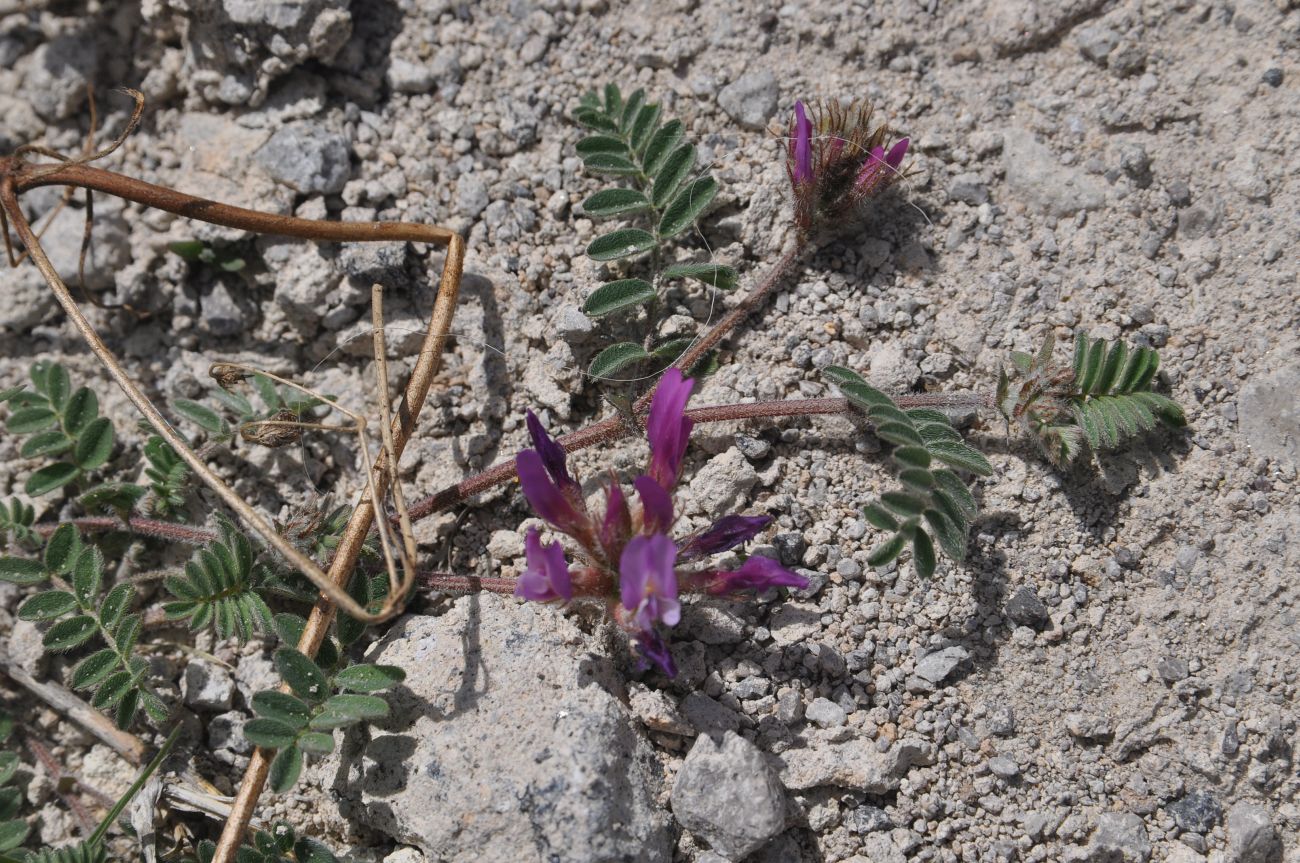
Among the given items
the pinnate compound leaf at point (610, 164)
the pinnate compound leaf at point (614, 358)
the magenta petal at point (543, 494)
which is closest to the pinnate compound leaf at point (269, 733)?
the magenta petal at point (543, 494)

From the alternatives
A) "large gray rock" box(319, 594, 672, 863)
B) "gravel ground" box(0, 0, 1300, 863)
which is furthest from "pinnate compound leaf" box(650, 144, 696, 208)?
"large gray rock" box(319, 594, 672, 863)

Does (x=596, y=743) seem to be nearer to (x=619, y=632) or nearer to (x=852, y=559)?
(x=619, y=632)

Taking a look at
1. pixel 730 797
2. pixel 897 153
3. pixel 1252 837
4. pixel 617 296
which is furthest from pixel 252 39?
pixel 1252 837

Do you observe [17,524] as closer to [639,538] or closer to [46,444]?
[46,444]

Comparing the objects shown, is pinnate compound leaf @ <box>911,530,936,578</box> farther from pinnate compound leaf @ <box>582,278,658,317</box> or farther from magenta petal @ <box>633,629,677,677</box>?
pinnate compound leaf @ <box>582,278,658,317</box>

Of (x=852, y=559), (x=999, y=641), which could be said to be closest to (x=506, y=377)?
(x=852, y=559)

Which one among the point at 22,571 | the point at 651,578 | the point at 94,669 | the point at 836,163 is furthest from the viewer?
the point at 836,163

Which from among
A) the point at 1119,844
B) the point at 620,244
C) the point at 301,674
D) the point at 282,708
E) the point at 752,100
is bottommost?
the point at 1119,844
